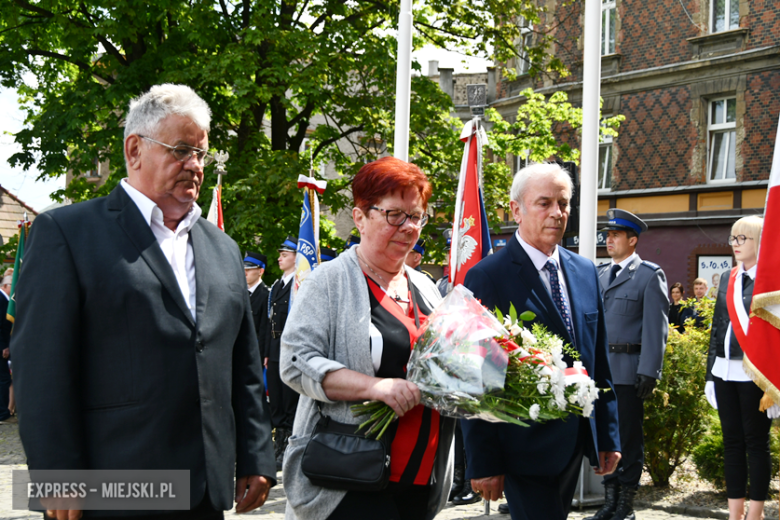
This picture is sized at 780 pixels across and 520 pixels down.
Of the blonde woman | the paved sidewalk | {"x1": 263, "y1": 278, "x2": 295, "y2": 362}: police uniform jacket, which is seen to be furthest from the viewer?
{"x1": 263, "y1": 278, "x2": 295, "y2": 362}: police uniform jacket

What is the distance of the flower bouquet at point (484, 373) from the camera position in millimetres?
2688

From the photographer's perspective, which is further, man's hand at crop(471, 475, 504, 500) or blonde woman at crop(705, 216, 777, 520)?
blonde woman at crop(705, 216, 777, 520)

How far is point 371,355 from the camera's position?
9.41ft

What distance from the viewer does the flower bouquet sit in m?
2.69

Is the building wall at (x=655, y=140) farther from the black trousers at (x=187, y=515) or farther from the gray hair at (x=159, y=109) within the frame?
the black trousers at (x=187, y=515)

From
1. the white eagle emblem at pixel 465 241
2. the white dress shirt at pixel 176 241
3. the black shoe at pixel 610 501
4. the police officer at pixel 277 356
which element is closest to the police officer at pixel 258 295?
the police officer at pixel 277 356

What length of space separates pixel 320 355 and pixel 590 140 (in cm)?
501

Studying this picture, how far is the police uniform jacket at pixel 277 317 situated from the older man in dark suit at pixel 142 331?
678 cm

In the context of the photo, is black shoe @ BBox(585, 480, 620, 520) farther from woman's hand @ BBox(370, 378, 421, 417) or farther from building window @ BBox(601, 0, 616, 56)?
building window @ BBox(601, 0, 616, 56)

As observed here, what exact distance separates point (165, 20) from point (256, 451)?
12697 millimetres

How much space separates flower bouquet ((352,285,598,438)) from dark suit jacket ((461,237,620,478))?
20.3 inches

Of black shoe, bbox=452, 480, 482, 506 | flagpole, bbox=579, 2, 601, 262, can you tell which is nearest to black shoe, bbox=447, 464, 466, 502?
black shoe, bbox=452, 480, 482, 506

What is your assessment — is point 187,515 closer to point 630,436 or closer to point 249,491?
point 249,491

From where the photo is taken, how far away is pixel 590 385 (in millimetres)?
2979
